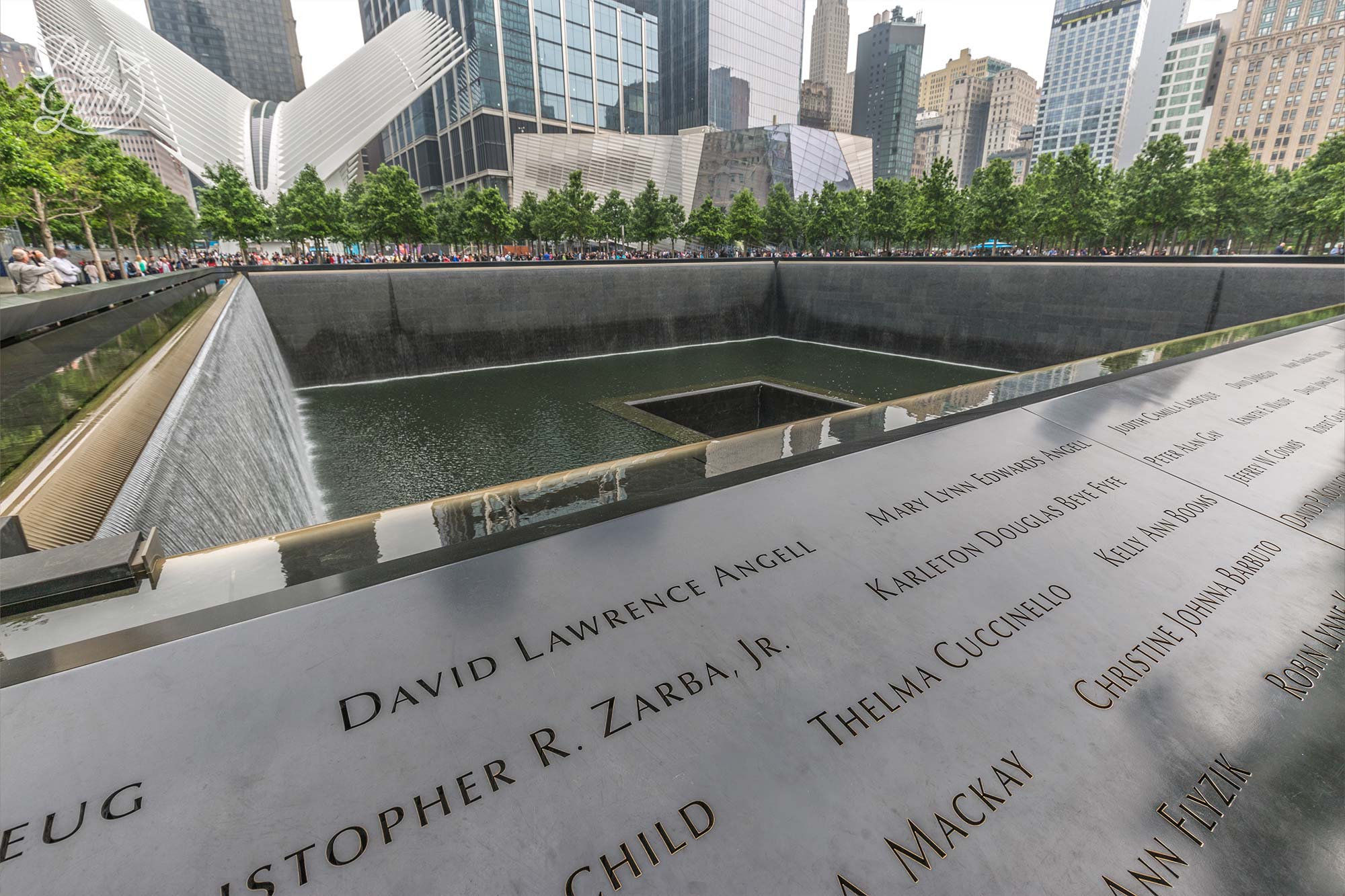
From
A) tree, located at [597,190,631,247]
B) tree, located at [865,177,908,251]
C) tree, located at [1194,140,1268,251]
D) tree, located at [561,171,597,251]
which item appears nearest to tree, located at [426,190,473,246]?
tree, located at [561,171,597,251]

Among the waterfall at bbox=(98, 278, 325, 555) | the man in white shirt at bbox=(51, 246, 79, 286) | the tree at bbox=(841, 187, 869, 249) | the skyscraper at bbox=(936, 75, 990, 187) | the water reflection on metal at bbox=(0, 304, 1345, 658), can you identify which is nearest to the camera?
the water reflection on metal at bbox=(0, 304, 1345, 658)

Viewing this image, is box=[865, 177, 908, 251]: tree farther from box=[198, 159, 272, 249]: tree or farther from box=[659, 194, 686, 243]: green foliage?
box=[198, 159, 272, 249]: tree

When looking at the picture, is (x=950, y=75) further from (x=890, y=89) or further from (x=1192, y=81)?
(x=1192, y=81)

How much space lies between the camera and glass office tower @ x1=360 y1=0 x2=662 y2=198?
55.3 m

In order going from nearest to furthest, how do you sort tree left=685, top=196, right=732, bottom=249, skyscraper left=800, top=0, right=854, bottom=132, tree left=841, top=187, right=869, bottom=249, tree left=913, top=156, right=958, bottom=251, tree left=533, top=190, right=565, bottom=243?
tree left=913, top=156, right=958, bottom=251 → tree left=533, top=190, right=565, bottom=243 → tree left=841, top=187, right=869, bottom=249 → tree left=685, top=196, right=732, bottom=249 → skyscraper left=800, top=0, right=854, bottom=132

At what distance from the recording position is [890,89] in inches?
5374

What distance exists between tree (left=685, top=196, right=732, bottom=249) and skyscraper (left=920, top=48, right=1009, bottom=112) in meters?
144

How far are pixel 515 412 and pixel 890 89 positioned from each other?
155029 mm

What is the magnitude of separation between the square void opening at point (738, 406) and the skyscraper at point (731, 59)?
67044 millimetres

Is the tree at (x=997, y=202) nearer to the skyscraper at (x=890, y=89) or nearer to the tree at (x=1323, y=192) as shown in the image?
the tree at (x=1323, y=192)

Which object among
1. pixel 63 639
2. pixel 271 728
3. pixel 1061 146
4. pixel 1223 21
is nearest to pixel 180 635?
pixel 63 639

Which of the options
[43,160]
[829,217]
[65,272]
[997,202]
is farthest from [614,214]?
[65,272]

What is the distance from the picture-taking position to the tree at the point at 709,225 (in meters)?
43.4

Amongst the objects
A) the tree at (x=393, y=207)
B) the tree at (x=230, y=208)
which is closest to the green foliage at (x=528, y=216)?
the tree at (x=393, y=207)
